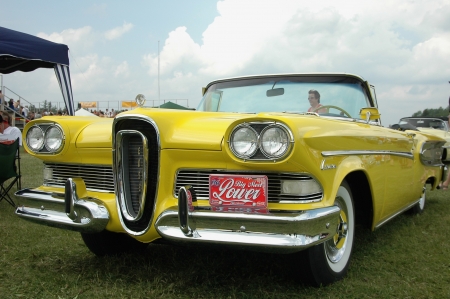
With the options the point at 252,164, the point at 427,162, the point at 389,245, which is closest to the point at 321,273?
the point at 252,164

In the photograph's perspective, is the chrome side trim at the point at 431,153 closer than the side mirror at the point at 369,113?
No

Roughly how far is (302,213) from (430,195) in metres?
5.02

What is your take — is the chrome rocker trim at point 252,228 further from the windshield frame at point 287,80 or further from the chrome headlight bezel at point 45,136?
the windshield frame at point 287,80

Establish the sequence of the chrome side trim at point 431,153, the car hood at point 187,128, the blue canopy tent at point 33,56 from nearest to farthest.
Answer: the car hood at point 187,128
the chrome side trim at point 431,153
the blue canopy tent at point 33,56

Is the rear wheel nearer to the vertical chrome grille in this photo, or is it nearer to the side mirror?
the vertical chrome grille

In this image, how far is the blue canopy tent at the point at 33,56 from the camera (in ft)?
22.6

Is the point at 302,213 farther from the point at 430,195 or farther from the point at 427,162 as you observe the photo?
the point at 430,195

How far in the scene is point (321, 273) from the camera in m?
2.50

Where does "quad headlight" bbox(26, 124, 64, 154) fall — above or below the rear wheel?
above

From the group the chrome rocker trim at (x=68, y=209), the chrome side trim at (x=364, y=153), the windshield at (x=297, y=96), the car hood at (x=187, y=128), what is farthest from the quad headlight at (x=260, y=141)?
the windshield at (x=297, y=96)

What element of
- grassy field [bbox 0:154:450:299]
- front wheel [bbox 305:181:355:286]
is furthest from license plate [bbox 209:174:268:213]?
front wheel [bbox 305:181:355:286]

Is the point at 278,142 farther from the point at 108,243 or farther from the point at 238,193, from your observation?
the point at 108,243

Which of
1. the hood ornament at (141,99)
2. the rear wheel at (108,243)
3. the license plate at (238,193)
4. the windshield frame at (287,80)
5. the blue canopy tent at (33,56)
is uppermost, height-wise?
the blue canopy tent at (33,56)

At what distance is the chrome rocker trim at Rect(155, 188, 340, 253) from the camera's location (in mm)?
2098
